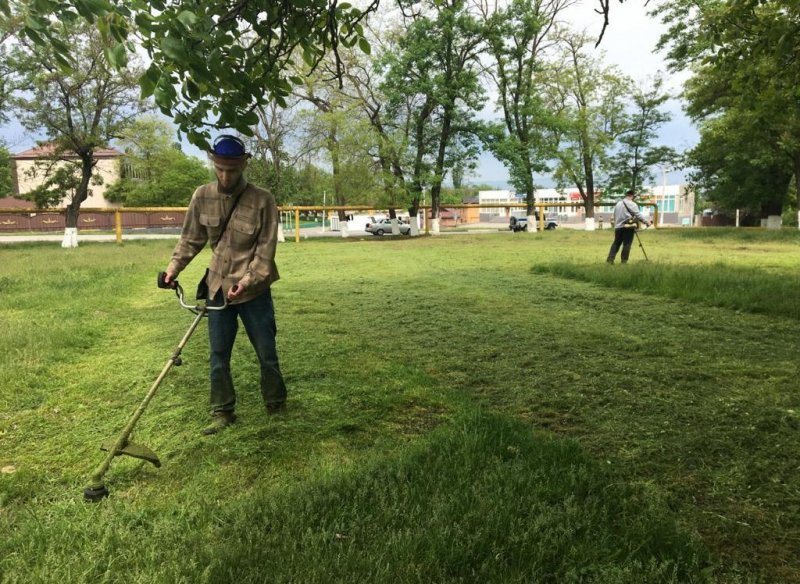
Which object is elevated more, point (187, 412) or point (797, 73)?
point (797, 73)

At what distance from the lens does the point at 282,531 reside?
2.33 m

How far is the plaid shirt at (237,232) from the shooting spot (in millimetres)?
3539

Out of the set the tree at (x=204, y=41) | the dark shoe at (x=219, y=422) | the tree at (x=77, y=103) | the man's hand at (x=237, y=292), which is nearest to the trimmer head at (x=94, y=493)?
the dark shoe at (x=219, y=422)

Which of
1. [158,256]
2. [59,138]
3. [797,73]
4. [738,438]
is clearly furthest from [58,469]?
[59,138]

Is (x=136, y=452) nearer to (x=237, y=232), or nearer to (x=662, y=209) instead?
(x=237, y=232)

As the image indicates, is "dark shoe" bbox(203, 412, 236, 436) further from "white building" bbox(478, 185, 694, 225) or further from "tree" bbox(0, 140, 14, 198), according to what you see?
"white building" bbox(478, 185, 694, 225)

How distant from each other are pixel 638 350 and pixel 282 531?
13.3ft

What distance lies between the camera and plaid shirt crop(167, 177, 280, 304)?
354 cm

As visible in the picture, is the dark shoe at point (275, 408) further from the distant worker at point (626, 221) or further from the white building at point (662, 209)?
the white building at point (662, 209)

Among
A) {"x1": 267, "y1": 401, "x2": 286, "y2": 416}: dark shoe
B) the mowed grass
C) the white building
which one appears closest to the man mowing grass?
{"x1": 267, "y1": 401, "x2": 286, "y2": 416}: dark shoe

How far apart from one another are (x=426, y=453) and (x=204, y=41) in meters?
2.37

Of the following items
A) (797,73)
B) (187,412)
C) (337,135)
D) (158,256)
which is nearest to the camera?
(187,412)

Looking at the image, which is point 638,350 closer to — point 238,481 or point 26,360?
point 238,481

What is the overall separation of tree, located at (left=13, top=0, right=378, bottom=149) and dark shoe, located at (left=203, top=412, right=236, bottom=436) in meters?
1.78
